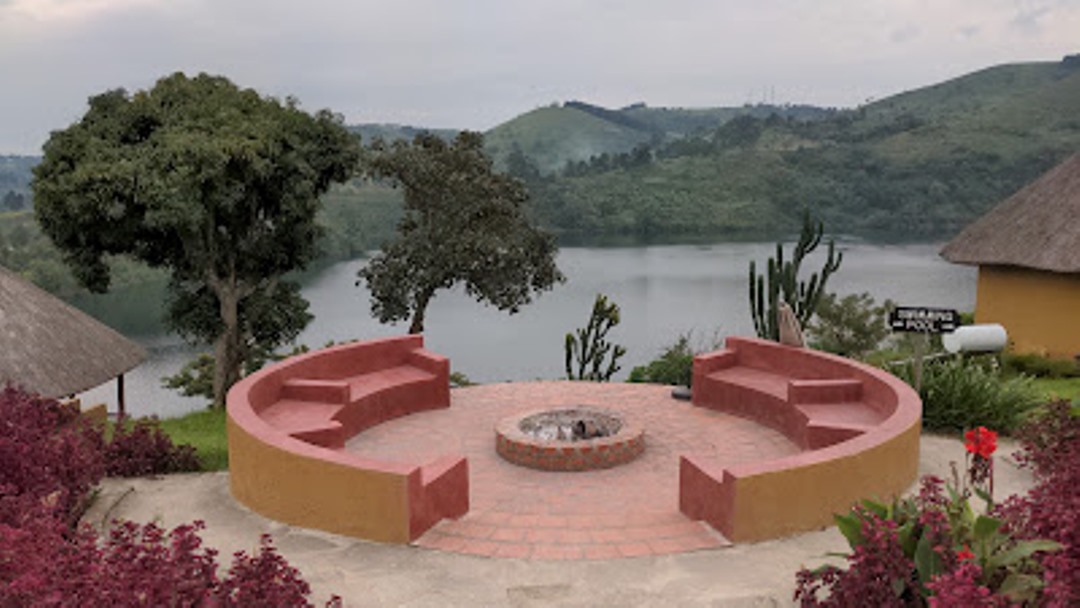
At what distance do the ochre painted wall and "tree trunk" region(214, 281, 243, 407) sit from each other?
58.5 feet

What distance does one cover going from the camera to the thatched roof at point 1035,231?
18641 mm

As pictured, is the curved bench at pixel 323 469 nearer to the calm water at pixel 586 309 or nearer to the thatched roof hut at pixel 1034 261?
the thatched roof hut at pixel 1034 261

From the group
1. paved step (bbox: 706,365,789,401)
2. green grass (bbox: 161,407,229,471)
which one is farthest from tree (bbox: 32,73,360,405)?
paved step (bbox: 706,365,789,401)

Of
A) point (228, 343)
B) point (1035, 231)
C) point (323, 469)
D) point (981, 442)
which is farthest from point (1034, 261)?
point (228, 343)

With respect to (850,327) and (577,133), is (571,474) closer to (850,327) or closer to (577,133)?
(850,327)

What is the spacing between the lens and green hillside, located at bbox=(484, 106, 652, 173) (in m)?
159

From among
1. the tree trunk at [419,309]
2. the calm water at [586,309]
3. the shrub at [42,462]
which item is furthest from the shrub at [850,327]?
the shrub at [42,462]

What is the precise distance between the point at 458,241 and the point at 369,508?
13614 mm

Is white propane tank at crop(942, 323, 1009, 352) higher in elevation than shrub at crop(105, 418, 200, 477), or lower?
higher

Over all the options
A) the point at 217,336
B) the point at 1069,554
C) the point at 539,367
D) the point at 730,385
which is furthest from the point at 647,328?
the point at 1069,554

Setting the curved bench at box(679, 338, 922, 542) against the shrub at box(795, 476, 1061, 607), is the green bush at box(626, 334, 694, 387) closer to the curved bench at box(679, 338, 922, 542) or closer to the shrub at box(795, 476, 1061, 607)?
the curved bench at box(679, 338, 922, 542)

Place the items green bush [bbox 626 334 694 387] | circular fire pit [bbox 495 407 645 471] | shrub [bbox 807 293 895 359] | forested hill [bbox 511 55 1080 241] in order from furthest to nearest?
forested hill [bbox 511 55 1080 241], shrub [bbox 807 293 895 359], green bush [bbox 626 334 694 387], circular fire pit [bbox 495 407 645 471]

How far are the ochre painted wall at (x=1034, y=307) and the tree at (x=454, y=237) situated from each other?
420 inches

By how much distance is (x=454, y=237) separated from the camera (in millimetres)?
21297
